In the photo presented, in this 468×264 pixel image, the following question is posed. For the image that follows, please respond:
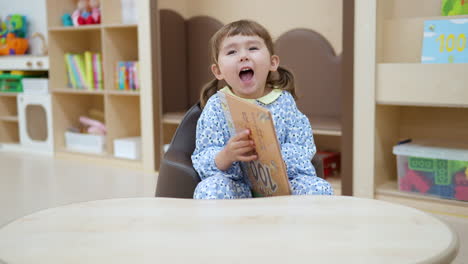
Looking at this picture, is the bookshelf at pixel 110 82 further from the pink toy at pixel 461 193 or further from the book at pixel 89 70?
the pink toy at pixel 461 193

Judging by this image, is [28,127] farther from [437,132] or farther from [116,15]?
[437,132]

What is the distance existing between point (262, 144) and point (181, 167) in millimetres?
439

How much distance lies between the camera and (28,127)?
A: 395 centimetres

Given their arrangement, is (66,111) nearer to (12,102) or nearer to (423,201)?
(12,102)

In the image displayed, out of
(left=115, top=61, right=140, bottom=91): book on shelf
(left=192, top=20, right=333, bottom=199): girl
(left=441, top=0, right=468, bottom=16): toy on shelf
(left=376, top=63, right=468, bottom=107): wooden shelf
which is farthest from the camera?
(left=115, top=61, right=140, bottom=91): book on shelf

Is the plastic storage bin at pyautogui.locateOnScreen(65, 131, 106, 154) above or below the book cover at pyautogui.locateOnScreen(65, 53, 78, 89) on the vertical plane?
below

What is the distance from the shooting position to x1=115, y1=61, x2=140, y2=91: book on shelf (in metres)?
3.27

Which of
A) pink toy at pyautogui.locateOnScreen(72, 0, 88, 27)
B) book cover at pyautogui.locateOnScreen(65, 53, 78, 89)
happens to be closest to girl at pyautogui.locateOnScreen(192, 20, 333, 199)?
pink toy at pyautogui.locateOnScreen(72, 0, 88, 27)

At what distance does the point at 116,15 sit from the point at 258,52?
2.13 m

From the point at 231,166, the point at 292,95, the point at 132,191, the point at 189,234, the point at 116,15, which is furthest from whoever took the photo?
the point at 116,15

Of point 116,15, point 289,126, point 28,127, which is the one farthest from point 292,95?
point 28,127

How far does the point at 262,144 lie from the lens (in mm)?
1242

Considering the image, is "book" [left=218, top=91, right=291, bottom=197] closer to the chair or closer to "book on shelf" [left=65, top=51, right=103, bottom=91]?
the chair

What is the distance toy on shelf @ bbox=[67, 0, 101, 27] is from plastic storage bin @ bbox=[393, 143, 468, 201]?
82.4 inches
